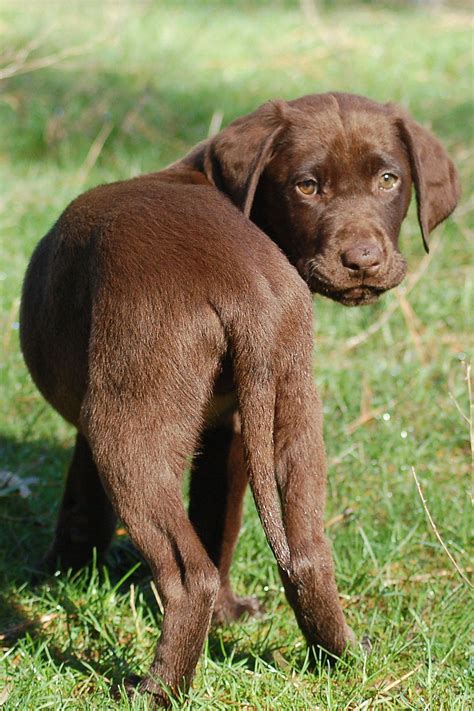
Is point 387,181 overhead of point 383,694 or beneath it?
overhead

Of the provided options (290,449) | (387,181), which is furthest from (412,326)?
(290,449)

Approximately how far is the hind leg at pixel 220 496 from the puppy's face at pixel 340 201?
591 millimetres

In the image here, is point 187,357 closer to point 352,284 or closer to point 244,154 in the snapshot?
point 352,284

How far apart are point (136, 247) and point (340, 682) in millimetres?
1347

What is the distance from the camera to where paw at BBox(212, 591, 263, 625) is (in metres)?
3.67

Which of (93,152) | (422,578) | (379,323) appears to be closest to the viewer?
(422,578)

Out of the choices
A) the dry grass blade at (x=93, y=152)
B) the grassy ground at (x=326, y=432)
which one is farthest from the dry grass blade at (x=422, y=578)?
the dry grass blade at (x=93, y=152)

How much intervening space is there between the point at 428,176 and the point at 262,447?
140cm

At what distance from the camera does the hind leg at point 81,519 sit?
12.1 ft

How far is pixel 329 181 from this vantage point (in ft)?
11.4

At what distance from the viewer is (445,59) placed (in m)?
10.8

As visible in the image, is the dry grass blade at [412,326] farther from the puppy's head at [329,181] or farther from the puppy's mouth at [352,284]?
the puppy's mouth at [352,284]

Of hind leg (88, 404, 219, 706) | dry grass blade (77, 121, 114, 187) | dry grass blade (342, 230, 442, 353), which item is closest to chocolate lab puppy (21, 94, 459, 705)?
hind leg (88, 404, 219, 706)

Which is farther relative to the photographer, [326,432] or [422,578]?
[326,432]
